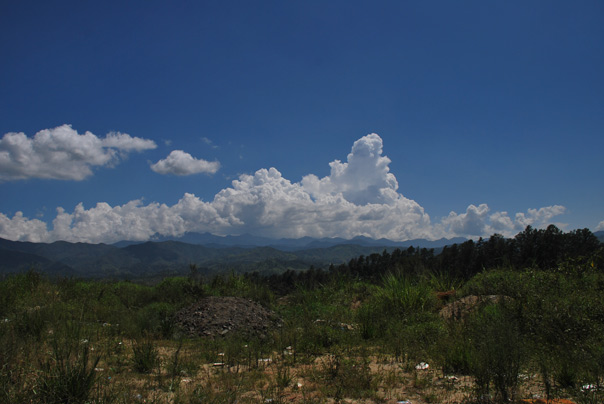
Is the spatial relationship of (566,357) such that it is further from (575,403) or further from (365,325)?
(365,325)

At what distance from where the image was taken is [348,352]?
20.8 feet

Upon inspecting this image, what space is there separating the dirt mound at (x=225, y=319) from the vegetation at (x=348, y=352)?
56 centimetres

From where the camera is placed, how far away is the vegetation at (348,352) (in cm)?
407

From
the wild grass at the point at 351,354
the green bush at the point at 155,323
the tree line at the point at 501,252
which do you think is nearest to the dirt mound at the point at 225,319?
the green bush at the point at 155,323

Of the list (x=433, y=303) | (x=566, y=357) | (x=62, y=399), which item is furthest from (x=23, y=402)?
(x=433, y=303)

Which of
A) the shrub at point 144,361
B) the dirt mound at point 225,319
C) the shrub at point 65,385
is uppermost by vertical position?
the shrub at point 65,385

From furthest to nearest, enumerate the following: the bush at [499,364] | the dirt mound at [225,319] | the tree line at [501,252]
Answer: the tree line at [501,252] → the dirt mound at [225,319] → the bush at [499,364]

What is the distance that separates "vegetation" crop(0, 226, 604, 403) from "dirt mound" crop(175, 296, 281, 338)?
0.56 m

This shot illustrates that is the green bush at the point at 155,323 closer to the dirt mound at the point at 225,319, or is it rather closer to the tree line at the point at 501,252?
the dirt mound at the point at 225,319

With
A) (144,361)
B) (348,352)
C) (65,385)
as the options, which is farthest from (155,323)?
(65,385)

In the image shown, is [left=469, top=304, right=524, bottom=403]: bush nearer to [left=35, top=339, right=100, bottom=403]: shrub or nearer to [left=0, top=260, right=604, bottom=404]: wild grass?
[left=0, top=260, right=604, bottom=404]: wild grass

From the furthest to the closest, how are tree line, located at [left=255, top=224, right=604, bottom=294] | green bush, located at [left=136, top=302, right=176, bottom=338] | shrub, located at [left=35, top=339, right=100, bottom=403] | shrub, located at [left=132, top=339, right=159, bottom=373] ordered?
tree line, located at [left=255, top=224, right=604, bottom=294] < green bush, located at [left=136, top=302, right=176, bottom=338] < shrub, located at [left=132, top=339, right=159, bottom=373] < shrub, located at [left=35, top=339, right=100, bottom=403]

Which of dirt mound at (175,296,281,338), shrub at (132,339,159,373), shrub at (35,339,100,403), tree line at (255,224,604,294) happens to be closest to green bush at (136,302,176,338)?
dirt mound at (175,296,281,338)

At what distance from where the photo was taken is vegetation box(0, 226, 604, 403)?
4070 millimetres
